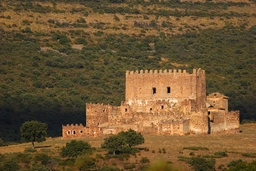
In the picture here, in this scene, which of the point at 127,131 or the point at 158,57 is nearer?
the point at 127,131

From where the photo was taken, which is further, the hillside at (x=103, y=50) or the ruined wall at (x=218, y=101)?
the hillside at (x=103, y=50)

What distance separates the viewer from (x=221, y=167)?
214 ft

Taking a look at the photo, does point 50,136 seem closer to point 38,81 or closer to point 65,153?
point 65,153

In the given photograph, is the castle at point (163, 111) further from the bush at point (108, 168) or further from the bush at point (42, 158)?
the bush at point (108, 168)

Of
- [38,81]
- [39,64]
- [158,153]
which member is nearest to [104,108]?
[158,153]

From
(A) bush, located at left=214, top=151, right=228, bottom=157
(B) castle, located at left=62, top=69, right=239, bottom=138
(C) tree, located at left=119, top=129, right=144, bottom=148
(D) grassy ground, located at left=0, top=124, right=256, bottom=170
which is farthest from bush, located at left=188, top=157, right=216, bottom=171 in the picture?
(B) castle, located at left=62, top=69, right=239, bottom=138

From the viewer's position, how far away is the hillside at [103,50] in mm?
94625

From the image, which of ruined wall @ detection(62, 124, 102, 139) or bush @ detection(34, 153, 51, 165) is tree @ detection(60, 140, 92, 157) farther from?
ruined wall @ detection(62, 124, 102, 139)

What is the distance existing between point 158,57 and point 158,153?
164 feet

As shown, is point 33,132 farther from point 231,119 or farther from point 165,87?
point 231,119

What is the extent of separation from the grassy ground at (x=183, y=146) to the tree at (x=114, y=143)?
1302 mm

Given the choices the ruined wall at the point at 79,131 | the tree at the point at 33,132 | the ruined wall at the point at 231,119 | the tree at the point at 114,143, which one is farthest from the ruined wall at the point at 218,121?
the tree at the point at 33,132

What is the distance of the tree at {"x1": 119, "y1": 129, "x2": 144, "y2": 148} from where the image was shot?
222 ft

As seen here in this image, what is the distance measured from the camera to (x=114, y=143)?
67125 mm
